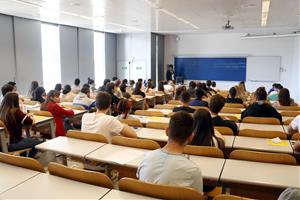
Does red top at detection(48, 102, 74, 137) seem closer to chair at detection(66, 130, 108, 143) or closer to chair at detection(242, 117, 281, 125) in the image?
chair at detection(66, 130, 108, 143)

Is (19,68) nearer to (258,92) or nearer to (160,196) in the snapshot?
(258,92)

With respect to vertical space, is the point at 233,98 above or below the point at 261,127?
above

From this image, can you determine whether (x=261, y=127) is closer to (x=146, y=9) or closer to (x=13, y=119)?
(x=13, y=119)

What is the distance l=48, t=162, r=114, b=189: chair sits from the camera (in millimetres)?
1962

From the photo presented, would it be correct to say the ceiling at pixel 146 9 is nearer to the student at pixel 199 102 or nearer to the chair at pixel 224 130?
the student at pixel 199 102

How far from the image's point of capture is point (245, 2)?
620 cm

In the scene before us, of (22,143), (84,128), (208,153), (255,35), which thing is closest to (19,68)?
(22,143)

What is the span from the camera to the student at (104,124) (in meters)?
3.33

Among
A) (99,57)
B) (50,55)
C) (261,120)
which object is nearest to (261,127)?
(261,120)

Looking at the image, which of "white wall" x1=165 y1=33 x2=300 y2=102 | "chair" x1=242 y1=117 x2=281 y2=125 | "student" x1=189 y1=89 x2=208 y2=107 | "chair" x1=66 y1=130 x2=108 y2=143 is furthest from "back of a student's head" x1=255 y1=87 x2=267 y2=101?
"white wall" x1=165 y1=33 x2=300 y2=102

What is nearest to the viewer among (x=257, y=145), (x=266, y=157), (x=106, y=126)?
(x=266, y=157)

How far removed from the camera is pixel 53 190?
1.92 metres

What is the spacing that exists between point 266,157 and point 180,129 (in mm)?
983

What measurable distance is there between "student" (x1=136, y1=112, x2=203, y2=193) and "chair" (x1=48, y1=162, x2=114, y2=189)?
0.89 ft
